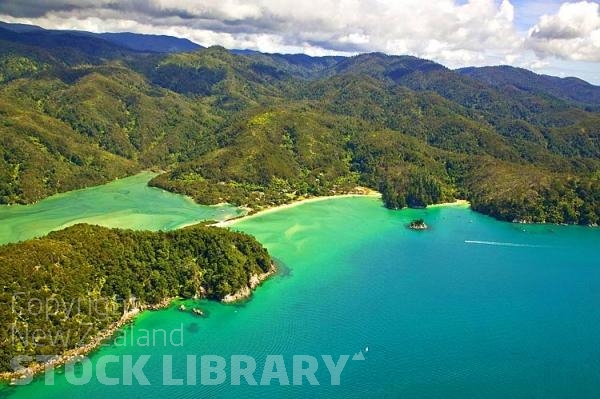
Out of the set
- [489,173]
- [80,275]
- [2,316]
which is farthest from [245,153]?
[2,316]

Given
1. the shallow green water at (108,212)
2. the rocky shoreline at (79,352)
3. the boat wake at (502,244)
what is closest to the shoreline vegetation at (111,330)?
the rocky shoreline at (79,352)

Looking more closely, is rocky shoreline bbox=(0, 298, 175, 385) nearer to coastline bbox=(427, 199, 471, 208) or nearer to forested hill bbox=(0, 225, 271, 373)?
forested hill bbox=(0, 225, 271, 373)

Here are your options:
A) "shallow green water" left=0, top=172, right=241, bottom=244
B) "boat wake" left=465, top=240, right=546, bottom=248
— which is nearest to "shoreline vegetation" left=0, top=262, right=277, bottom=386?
"shallow green water" left=0, top=172, right=241, bottom=244

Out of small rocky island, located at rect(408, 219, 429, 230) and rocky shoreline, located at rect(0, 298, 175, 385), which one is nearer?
rocky shoreline, located at rect(0, 298, 175, 385)

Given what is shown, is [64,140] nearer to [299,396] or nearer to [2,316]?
[2,316]

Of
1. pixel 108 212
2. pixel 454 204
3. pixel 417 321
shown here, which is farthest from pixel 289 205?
pixel 417 321

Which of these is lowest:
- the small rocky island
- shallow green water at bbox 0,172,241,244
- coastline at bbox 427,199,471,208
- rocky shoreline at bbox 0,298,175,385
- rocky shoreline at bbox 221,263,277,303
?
rocky shoreline at bbox 0,298,175,385

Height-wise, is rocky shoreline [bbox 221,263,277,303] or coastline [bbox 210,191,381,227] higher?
coastline [bbox 210,191,381,227]
